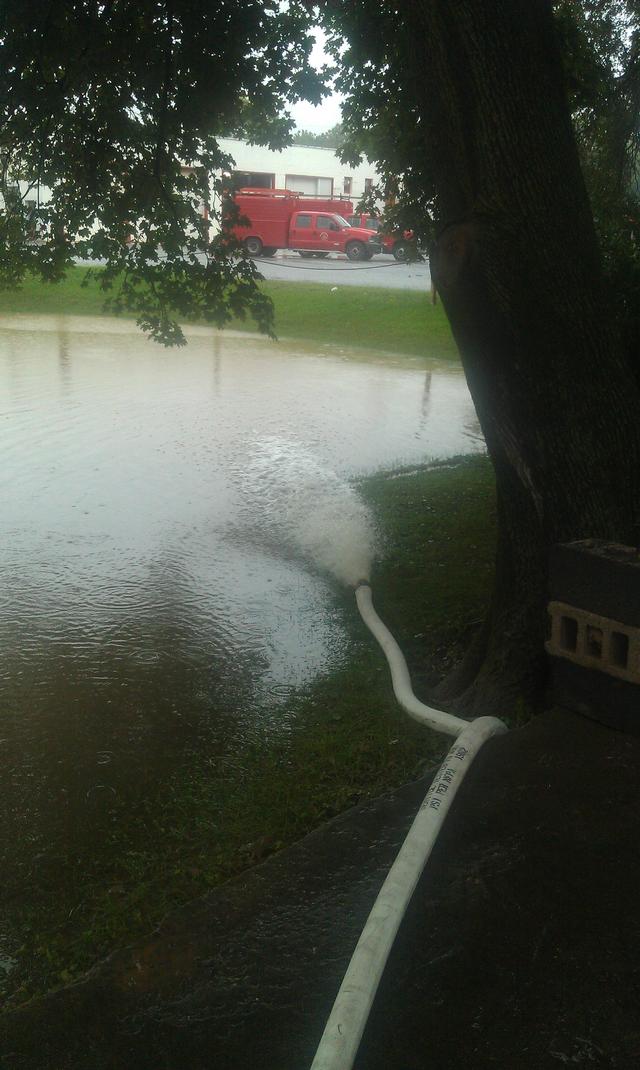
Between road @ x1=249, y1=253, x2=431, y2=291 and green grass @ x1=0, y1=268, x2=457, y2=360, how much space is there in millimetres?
1814

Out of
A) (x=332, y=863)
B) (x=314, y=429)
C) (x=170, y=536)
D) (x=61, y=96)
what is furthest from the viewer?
(x=314, y=429)

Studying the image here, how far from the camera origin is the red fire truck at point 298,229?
106ft

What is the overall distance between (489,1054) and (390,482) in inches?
268

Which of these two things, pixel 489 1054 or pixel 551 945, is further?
pixel 551 945

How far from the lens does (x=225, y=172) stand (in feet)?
24.3

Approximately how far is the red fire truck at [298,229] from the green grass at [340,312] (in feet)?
29.3

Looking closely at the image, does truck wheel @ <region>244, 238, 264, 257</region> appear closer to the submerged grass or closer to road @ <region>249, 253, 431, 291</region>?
road @ <region>249, 253, 431, 291</region>

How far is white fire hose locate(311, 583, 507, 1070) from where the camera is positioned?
1.98 meters

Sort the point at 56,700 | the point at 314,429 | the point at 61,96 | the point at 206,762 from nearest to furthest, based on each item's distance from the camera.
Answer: the point at 206,762, the point at 56,700, the point at 61,96, the point at 314,429

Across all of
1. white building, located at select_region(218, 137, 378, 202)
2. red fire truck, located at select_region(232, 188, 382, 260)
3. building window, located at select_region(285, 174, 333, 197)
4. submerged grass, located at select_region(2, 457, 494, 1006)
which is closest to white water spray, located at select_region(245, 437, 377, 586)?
submerged grass, located at select_region(2, 457, 494, 1006)

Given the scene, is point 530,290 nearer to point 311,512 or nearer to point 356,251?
point 311,512

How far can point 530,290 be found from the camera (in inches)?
150

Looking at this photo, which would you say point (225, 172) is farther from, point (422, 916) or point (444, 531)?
point (422, 916)

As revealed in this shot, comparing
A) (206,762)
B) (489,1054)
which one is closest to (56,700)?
(206,762)
